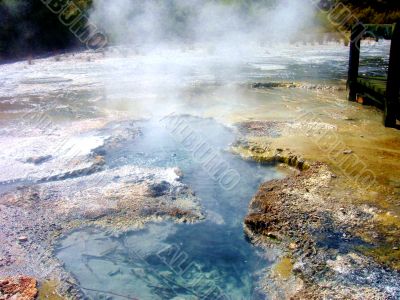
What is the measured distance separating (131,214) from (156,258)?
73 centimetres

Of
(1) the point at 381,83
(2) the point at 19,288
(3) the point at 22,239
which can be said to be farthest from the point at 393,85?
(2) the point at 19,288

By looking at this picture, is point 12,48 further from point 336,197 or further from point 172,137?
point 336,197

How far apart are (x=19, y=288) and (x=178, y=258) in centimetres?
132

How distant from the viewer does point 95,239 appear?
365cm

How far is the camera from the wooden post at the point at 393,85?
19.9ft

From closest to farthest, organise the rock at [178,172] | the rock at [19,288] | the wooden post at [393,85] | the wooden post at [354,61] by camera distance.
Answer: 1. the rock at [19,288]
2. the rock at [178,172]
3. the wooden post at [393,85]
4. the wooden post at [354,61]

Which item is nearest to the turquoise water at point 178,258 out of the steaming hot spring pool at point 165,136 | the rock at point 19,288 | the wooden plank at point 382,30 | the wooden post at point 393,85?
the steaming hot spring pool at point 165,136

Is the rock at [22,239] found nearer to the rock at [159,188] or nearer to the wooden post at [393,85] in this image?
the rock at [159,188]

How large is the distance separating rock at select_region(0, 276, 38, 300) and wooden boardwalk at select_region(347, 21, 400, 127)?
5.88 metres

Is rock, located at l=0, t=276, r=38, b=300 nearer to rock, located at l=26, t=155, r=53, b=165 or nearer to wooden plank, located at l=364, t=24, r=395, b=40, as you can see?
rock, located at l=26, t=155, r=53, b=165

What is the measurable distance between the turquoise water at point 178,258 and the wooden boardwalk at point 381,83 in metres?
3.24

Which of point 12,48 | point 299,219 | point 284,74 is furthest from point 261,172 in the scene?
point 12,48

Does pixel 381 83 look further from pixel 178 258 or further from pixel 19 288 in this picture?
pixel 19 288

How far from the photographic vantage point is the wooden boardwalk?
6082 mm
